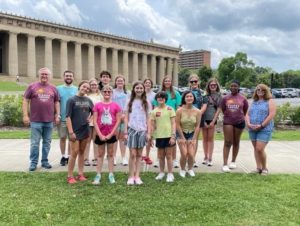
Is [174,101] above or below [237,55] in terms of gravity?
below

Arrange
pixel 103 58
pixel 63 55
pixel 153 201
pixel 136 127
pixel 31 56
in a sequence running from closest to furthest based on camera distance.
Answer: pixel 153 201 → pixel 136 127 → pixel 31 56 → pixel 63 55 → pixel 103 58

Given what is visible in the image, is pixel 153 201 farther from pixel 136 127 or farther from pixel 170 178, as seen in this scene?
pixel 136 127

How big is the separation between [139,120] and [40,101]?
243 centimetres

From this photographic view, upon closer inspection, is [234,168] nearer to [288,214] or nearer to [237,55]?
[288,214]

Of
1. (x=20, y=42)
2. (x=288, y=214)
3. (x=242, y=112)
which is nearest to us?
(x=288, y=214)

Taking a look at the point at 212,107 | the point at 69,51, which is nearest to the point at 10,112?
the point at 212,107

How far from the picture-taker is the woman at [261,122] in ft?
26.9

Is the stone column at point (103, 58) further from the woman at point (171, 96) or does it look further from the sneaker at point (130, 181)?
the sneaker at point (130, 181)

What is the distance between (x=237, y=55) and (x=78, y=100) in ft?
289

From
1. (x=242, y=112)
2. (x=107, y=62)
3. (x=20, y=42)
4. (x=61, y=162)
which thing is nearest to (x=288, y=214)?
(x=242, y=112)

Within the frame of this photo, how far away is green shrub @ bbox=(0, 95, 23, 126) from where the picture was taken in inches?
693

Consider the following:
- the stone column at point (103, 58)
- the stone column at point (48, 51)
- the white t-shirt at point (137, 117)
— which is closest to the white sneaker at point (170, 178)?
the white t-shirt at point (137, 117)

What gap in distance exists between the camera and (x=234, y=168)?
893cm

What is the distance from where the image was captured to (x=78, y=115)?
762 centimetres
